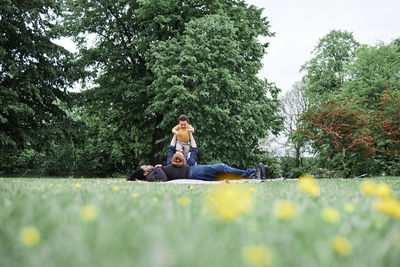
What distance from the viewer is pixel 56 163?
2661cm

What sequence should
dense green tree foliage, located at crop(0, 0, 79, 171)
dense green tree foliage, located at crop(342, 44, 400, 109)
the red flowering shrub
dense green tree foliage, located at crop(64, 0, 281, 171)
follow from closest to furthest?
1. the red flowering shrub
2. dense green tree foliage, located at crop(64, 0, 281, 171)
3. dense green tree foliage, located at crop(0, 0, 79, 171)
4. dense green tree foliage, located at crop(342, 44, 400, 109)

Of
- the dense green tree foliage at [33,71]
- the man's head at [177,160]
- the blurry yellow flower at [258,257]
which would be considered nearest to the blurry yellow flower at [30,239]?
the blurry yellow flower at [258,257]

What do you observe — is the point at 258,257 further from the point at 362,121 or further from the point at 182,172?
the point at 362,121

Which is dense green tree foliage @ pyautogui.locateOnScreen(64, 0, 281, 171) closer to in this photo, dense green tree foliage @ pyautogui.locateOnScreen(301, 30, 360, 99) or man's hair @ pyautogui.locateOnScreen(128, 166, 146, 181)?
man's hair @ pyautogui.locateOnScreen(128, 166, 146, 181)

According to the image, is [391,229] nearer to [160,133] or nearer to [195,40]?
[195,40]

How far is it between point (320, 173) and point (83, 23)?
44.3 feet

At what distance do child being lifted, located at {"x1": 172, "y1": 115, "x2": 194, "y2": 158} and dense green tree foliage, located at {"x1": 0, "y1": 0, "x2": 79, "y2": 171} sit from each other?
7280 mm

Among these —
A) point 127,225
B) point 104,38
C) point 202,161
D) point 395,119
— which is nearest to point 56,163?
point 104,38

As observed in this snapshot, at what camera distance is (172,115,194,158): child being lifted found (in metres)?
8.39

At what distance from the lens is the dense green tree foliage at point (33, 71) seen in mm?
12742

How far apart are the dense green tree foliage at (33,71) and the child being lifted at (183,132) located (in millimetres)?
7280

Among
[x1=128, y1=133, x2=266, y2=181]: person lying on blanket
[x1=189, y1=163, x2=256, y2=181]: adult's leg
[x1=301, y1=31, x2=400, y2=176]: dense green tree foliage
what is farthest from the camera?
[x1=301, y1=31, x2=400, y2=176]: dense green tree foliage

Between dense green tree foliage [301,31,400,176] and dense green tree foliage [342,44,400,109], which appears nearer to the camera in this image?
dense green tree foliage [301,31,400,176]

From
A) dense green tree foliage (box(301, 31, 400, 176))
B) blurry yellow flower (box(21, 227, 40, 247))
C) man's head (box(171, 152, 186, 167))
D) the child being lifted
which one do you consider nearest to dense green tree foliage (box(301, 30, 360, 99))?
dense green tree foliage (box(301, 31, 400, 176))
